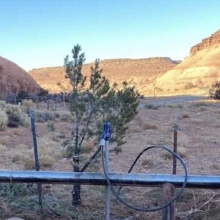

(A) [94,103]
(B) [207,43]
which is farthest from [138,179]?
(B) [207,43]

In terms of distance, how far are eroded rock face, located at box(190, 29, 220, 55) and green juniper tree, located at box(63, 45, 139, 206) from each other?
12392cm

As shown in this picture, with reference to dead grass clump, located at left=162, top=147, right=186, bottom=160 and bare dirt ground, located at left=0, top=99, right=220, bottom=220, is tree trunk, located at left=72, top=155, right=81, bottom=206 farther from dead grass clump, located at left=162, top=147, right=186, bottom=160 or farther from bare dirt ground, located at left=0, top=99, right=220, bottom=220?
dead grass clump, located at left=162, top=147, right=186, bottom=160

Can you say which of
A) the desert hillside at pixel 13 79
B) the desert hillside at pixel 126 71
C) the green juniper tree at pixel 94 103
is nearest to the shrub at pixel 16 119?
the green juniper tree at pixel 94 103

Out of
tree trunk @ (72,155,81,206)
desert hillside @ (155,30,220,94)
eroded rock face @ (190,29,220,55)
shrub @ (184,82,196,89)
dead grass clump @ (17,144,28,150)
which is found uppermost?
eroded rock face @ (190,29,220,55)

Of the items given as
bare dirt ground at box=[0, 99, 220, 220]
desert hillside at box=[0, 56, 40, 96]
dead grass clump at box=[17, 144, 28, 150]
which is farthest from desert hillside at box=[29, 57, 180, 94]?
dead grass clump at box=[17, 144, 28, 150]

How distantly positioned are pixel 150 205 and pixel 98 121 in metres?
1.70

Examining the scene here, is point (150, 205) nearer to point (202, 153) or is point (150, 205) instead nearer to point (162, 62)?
point (202, 153)

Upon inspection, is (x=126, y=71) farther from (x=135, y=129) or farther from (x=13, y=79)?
(x=135, y=129)

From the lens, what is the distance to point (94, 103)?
7.54 m

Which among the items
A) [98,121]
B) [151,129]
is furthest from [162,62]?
[98,121]

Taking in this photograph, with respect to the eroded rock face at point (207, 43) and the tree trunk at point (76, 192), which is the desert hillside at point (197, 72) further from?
the tree trunk at point (76, 192)

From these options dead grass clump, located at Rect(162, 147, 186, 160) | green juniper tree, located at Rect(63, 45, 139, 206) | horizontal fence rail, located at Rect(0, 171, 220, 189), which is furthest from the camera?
dead grass clump, located at Rect(162, 147, 186, 160)

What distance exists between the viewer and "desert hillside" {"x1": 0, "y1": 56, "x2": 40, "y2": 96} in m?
57.0

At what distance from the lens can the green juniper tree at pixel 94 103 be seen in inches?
293
